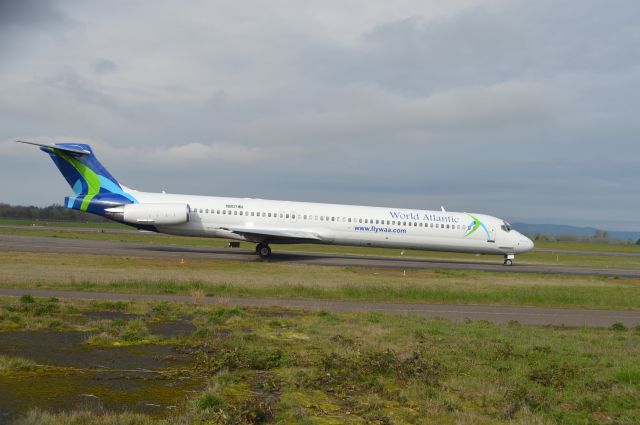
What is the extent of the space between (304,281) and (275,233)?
9.38 metres

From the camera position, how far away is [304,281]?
77.1 feet

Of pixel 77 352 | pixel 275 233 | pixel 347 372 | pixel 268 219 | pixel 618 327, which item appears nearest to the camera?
pixel 347 372

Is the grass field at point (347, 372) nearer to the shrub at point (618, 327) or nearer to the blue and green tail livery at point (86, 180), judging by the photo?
the shrub at point (618, 327)

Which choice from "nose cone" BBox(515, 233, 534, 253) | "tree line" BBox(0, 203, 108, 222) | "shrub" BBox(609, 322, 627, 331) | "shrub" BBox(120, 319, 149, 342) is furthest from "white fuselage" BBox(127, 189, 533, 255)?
"tree line" BBox(0, 203, 108, 222)

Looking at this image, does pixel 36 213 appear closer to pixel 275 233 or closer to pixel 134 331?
pixel 275 233

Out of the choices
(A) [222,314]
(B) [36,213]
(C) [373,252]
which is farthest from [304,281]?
(B) [36,213]

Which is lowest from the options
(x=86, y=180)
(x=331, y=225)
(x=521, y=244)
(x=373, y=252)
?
(x=373, y=252)

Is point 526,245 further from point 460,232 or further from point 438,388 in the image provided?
point 438,388

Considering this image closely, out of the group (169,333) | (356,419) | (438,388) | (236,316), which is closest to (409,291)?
(236,316)

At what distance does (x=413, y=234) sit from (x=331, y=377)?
2732 centimetres

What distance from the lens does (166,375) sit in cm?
830

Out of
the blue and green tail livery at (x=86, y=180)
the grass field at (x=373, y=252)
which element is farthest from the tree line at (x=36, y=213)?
the blue and green tail livery at (x=86, y=180)

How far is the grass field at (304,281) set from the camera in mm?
19812

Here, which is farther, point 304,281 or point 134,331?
point 304,281
